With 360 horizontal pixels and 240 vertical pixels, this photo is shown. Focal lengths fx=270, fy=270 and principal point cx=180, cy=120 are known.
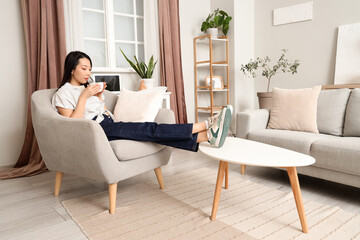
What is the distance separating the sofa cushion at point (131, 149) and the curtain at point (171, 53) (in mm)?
1794

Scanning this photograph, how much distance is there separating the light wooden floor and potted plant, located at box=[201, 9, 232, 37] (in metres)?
1.97

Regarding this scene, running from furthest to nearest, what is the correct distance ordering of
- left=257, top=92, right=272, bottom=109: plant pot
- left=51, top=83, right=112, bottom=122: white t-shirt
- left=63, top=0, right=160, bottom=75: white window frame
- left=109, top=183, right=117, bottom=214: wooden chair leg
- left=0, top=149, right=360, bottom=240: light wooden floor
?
left=257, top=92, right=272, bottom=109: plant pot < left=63, top=0, right=160, bottom=75: white window frame < left=51, top=83, right=112, bottom=122: white t-shirt < left=109, top=183, right=117, bottom=214: wooden chair leg < left=0, top=149, right=360, bottom=240: light wooden floor

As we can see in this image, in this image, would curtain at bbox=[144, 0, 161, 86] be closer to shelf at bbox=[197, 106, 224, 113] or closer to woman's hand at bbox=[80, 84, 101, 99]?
shelf at bbox=[197, 106, 224, 113]

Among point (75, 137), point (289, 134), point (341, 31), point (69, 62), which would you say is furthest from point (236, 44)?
point (75, 137)

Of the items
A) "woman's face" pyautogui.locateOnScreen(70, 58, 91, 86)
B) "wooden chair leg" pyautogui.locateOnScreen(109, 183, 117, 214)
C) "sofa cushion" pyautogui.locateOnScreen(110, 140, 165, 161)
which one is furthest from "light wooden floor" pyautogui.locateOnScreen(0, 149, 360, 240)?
"woman's face" pyautogui.locateOnScreen(70, 58, 91, 86)

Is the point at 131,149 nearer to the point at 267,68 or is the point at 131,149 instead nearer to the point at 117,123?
the point at 117,123

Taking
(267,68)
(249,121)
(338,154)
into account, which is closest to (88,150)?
(249,121)

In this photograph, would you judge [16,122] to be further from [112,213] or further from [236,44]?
[236,44]

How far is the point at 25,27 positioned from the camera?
2.56m

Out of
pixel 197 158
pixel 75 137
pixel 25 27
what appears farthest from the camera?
pixel 197 158

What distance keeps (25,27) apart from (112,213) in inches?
79.6

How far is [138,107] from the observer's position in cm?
210

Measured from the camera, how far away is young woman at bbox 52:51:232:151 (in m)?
1.66

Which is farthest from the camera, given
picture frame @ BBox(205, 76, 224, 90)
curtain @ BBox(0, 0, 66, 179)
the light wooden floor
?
picture frame @ BBox(205, 76, 224, 90)
